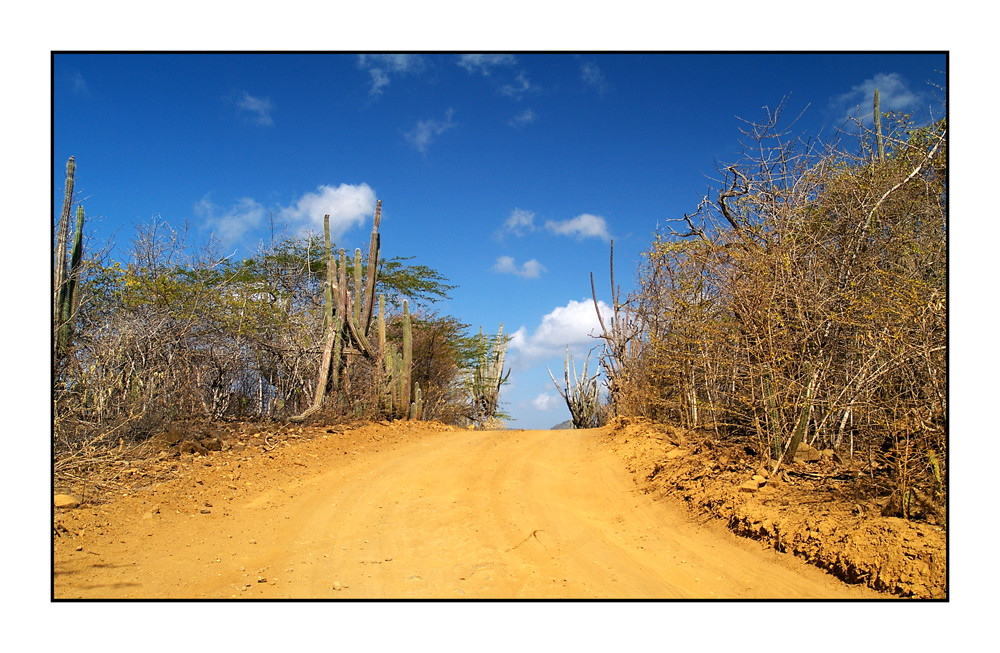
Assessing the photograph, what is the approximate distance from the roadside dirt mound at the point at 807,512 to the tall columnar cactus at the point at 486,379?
1359 cm

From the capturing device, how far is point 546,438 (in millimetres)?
11750

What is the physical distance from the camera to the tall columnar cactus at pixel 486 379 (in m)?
22.0

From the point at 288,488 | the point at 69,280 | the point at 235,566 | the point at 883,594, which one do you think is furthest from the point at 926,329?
the point at 69,280

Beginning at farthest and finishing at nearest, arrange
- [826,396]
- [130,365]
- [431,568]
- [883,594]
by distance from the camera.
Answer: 1. [130,365]
2. [826,396]
3. [431,568]
4. [883,594]

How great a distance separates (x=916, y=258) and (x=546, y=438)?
6.88 metres

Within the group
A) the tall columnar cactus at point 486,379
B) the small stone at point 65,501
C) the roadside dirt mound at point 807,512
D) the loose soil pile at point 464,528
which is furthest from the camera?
the tall columnar cactus at point 486,379

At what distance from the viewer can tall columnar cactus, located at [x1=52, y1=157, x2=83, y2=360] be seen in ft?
25.7

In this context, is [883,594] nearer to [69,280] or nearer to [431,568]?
[431,568]

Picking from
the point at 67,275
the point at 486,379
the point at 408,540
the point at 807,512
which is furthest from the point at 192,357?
the point at 486,379

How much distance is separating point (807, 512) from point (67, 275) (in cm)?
915

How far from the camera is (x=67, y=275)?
8.03m

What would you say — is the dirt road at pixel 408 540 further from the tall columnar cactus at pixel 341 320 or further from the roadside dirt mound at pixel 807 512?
the tall columnar cactus at pixel 341 320

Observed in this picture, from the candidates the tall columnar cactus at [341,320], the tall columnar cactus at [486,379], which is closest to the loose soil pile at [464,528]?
the tall columnar cactus at [341,320]

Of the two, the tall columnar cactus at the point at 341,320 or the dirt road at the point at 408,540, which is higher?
the tall columnar cactus at the point at 341,320
